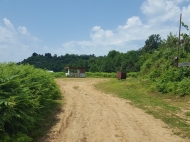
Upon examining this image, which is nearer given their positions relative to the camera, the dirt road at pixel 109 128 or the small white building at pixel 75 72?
the dirt road at pixel 109 128

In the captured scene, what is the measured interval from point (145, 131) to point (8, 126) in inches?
156

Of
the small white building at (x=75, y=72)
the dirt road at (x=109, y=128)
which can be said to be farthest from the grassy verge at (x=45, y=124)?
the small white building at (x=75, y=72)

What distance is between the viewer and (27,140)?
505 cm

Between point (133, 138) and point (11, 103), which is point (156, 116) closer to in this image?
point (133, 138)

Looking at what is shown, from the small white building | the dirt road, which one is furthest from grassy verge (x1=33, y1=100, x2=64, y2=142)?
the small white building

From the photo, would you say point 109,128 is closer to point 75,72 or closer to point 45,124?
point 45,124

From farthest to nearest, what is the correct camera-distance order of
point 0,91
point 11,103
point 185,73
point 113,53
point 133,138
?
point 113,53
point 185,73
point 133,138
point 0,91
point 11,103

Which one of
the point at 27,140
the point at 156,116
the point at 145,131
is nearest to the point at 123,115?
the point at 156,116

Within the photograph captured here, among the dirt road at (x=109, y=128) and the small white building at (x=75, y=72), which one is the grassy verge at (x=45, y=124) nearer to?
the dirt road at (x=109, y=128)

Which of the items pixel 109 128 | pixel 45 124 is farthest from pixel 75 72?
pixel 109 128

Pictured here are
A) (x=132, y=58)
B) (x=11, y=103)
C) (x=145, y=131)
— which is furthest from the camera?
(x=132, y=58)

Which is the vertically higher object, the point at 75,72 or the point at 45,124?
the point at 75,72

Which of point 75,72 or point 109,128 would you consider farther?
point 75,72

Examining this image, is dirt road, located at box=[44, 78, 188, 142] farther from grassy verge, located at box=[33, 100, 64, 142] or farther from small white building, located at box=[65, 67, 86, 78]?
small white building, located at box=[65, 67, 86, 78]
